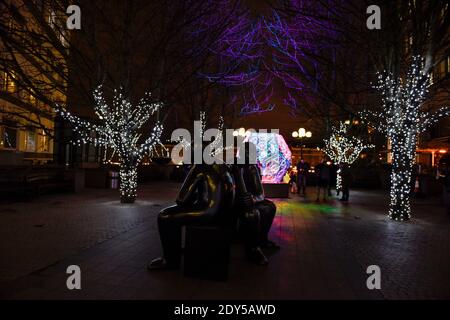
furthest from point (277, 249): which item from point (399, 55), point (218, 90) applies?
point (218, 90)

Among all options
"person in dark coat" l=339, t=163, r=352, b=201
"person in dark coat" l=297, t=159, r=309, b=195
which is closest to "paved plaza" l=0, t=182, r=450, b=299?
"person in dark coat" l=339, t=163, r=352, b=201

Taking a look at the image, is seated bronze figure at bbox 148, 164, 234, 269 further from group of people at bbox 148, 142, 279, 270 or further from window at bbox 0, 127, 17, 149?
window at bbox 0, 127, 17, 149

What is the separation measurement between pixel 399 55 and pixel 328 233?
6154 millimetres

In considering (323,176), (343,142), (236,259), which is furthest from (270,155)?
(236,259)

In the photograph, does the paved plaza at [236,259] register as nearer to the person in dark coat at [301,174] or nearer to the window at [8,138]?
the person in dark coat at [301,174]

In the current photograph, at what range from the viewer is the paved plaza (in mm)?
5191

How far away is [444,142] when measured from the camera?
2877 cm

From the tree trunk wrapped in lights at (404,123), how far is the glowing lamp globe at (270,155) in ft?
22.1

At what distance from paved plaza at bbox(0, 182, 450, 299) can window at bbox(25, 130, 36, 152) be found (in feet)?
77.4

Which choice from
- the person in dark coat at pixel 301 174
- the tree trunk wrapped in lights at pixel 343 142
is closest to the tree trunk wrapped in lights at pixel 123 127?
the person in dark coat at pixel 301 174

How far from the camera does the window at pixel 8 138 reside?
28728mm

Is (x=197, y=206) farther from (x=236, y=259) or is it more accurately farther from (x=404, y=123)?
(x=404, y=123)
